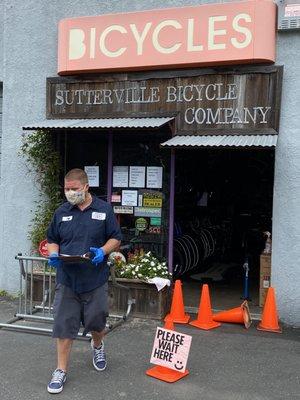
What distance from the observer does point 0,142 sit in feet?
27.1

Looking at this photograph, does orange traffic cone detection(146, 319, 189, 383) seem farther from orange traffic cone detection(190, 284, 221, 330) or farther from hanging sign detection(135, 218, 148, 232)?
hanging sign detection(135, 218, 148, 232)

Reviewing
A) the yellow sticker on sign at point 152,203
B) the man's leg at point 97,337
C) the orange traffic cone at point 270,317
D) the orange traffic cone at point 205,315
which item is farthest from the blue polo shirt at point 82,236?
the yellow sticker on sign at point 152,203

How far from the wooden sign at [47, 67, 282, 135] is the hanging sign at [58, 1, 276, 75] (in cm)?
20

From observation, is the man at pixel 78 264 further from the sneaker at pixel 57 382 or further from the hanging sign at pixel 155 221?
the hanging sign at pixel 155 221

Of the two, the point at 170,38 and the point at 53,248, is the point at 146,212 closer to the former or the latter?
the point at 170,38

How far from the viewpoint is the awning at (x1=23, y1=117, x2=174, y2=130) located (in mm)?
6590

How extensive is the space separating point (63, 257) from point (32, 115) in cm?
395

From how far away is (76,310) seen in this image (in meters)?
4.56

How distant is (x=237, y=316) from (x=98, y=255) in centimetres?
281

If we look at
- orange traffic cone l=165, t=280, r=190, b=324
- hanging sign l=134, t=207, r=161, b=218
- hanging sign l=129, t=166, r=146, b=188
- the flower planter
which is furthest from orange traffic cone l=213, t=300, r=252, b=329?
hanging sign l=129, t=166, r=146, b=188

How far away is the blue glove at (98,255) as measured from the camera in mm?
4281

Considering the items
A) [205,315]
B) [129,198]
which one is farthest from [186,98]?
[205,315]

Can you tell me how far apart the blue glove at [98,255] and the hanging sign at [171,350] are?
930 mm

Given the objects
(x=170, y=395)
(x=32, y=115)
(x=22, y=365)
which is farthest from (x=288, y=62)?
(x=22, y=365)
